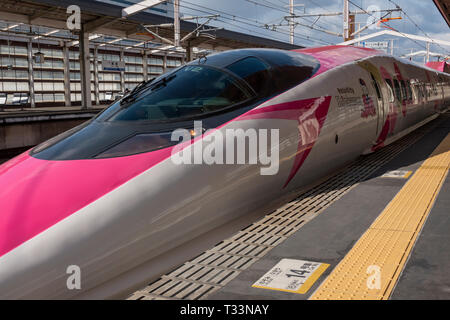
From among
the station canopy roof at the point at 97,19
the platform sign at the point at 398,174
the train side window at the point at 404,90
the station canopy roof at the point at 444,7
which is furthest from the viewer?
the station canopy roof at the point at 444,7

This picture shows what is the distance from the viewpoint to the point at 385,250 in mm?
2908

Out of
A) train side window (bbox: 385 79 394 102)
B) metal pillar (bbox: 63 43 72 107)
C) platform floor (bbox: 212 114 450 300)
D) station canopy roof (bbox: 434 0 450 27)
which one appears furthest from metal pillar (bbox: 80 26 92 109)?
platform floor (bbox: 212 114 450 300)

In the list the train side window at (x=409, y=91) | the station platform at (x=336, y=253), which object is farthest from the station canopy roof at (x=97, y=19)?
the station platform at (x=336, y=253)

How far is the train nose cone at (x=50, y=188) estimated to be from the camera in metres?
2.32

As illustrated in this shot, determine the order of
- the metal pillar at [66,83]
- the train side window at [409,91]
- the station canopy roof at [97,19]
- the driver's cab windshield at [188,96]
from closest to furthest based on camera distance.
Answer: the driver's cab windshield at [188,96] < the train side window at [409,91] < the station canopy roof at [97,19] < the metal pillar at [66,83]

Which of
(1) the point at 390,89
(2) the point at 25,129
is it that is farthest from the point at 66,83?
(1) the point at 390,89

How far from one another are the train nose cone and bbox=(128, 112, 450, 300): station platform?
0.65 meters

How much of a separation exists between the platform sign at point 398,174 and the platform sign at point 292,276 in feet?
9.42

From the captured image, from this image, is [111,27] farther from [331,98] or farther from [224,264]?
[224,264]

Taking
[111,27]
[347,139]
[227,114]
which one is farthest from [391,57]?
[111,27]

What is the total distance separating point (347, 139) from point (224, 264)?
2.95m

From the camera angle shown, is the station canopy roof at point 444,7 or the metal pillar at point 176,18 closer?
the station canopy roof at point 444,7

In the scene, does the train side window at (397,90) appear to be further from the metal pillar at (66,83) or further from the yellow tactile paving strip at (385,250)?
the metal pillar at (66,83)
